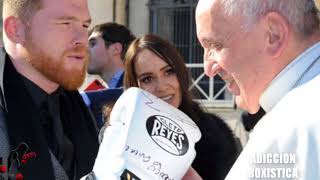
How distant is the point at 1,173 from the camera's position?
52.8 inches

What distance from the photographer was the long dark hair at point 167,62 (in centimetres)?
206

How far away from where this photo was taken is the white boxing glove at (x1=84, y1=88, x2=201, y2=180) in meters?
1.11

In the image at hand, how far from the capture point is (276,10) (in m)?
1.00

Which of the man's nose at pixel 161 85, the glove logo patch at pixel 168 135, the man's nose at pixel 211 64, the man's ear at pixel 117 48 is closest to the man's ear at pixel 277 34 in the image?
the man's nose at pixel 211 64

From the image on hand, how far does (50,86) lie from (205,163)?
54cm

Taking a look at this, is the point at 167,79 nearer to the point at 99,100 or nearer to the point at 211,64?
the point at 99,100

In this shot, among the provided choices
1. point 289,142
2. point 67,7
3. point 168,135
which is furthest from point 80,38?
point 289,142

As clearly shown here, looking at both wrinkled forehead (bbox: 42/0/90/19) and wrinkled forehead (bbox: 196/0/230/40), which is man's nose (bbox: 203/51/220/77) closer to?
wrinkled forehead (bbox: 196/0/230/40)

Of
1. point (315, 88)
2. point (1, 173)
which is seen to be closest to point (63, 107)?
point (1, 173)

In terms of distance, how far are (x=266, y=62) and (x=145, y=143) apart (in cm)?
27

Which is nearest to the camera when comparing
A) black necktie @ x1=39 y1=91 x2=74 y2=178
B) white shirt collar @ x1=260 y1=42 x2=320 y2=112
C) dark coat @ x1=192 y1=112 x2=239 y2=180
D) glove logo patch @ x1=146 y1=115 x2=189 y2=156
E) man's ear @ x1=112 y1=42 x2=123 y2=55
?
white shirt collar @ x1=260 y1=42 x2=320 y2=112

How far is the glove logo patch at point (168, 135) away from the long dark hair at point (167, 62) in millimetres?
857

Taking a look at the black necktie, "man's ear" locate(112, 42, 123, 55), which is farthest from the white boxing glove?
"man's ear" locate(112, 42, 123, 55)

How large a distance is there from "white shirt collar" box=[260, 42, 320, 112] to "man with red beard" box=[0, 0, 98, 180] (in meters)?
0.69
